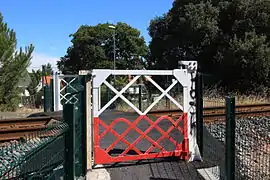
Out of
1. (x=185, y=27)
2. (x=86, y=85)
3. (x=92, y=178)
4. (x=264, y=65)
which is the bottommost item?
(x=92, y=178)

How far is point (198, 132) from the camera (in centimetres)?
822

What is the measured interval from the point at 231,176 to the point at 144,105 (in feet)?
51.1

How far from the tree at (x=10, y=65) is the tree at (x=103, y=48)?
53662 millimetres

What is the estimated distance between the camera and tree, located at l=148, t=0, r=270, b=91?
30.7 meters

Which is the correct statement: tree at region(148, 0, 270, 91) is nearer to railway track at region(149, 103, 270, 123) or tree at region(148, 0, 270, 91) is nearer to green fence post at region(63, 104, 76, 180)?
railway track at region(149, 103, 270, 123)

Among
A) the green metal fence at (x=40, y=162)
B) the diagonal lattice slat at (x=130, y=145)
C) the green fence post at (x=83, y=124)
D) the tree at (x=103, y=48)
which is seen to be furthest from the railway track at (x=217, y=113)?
the tree at (x=103, y=48)

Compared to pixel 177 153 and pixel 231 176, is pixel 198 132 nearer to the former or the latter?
pixel 177 153

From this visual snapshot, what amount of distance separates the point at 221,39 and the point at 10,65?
682 inches

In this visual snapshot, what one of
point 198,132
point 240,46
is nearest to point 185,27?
point 240,46

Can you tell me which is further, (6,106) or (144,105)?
(6,106)

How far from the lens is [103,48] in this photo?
85625mm

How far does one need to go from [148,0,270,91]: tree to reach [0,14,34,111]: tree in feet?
48.2

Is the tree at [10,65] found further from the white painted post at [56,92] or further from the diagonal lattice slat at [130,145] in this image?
the diagonal lattice slat at [130,145]

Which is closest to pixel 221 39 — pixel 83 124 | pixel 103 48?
pixel 83 124
